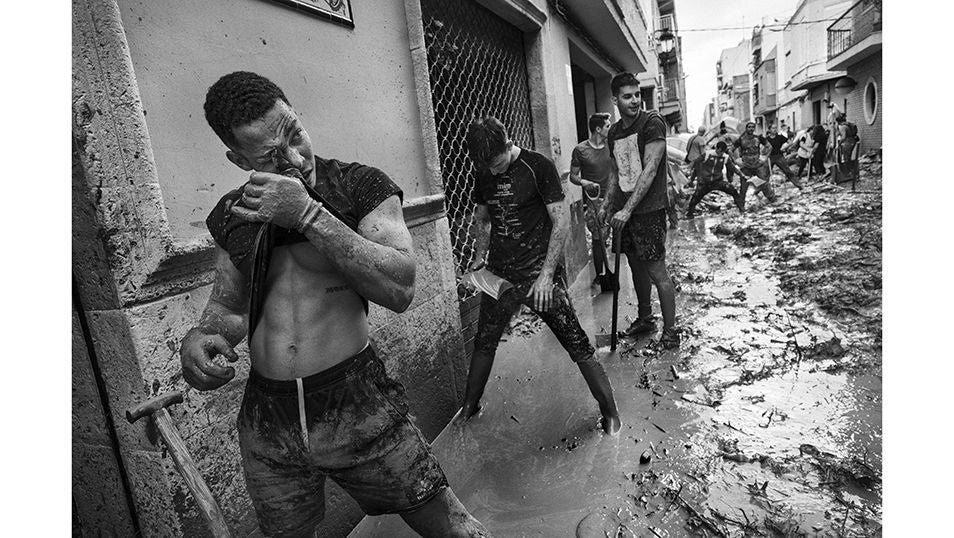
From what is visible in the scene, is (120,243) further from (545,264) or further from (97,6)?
(545,264)

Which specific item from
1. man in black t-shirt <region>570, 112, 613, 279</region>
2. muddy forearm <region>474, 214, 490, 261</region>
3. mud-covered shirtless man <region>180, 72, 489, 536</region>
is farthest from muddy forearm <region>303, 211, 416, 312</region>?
man in black t-shirt <region>570, 112, 613, 279</region>

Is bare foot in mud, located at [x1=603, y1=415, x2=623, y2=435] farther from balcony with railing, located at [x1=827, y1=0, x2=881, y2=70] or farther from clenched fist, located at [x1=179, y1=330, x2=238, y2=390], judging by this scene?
balcony with railing, located at [x1=827, y1=0, x2=881, y2=70]

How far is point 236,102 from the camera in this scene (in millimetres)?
1322

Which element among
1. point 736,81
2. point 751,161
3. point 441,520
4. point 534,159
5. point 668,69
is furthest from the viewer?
point 736,81

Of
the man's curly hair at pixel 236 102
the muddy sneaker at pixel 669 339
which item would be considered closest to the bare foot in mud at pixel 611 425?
the muddy sneaker at pixel 669 339

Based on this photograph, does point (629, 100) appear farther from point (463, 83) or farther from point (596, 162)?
point (463, 83)

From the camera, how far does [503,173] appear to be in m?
3.05

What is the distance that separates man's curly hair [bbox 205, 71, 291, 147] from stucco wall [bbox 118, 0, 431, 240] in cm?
65

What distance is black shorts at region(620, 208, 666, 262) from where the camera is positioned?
4172 millimetres

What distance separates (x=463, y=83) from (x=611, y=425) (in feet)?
12.3

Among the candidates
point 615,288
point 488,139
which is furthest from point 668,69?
point 488,139

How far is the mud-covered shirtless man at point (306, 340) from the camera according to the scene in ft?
4.47

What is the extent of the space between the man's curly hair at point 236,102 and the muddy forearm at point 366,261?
14.0 inches

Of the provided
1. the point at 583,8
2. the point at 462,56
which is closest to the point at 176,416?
the point at 462,56
